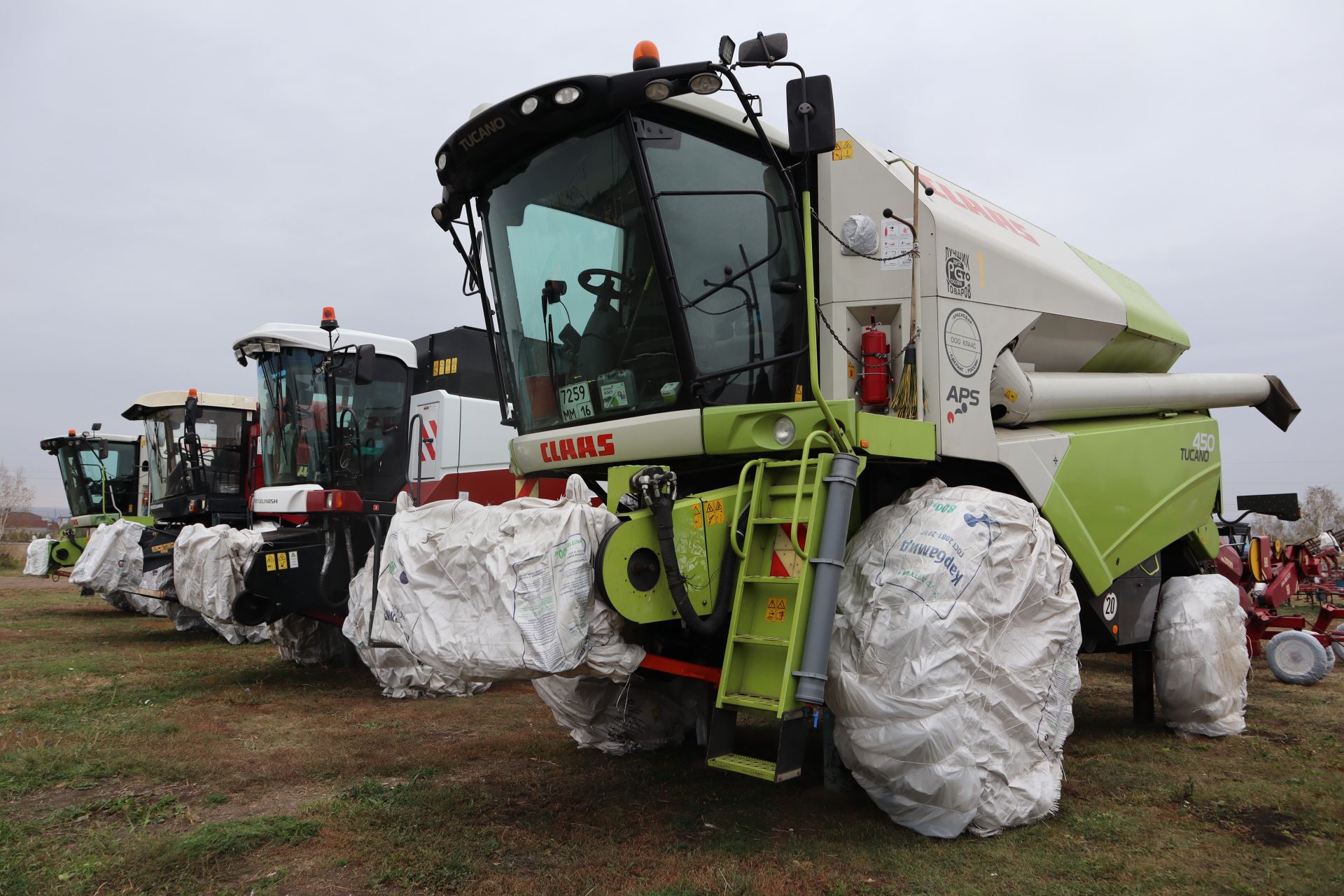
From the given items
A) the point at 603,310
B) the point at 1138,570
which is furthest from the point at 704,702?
the point at 1138,570

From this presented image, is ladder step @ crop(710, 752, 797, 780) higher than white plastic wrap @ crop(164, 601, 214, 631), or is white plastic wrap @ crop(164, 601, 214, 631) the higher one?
ladder step @ crop(710, 752, 797, 780)

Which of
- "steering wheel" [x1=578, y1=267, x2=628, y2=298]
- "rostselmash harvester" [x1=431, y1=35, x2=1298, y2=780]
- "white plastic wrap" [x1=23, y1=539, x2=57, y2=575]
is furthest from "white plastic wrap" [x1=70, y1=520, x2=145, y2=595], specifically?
"steering wheel" [x1=578, y1=267, x2=628, y2=298]

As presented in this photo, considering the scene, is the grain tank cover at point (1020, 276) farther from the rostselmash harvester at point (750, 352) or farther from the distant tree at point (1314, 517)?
the distant tree at point (1314, 517)

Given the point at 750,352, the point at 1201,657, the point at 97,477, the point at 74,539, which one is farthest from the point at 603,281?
the point at 97,477

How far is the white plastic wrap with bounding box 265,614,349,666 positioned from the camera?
27.5 feet

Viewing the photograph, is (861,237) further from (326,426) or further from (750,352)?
(326,426)

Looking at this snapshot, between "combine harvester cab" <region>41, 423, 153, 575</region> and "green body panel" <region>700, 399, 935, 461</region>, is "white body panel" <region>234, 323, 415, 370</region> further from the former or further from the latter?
"combine harvester cab" <region>41, 423, 153, 575</region>

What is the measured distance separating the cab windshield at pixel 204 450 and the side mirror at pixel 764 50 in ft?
33.7

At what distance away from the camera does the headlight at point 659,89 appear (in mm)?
3607

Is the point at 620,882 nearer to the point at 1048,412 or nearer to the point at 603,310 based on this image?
the point at 603,310

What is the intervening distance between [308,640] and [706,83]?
6.73 meters

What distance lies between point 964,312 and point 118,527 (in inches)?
445

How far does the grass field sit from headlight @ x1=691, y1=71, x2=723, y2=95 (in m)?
2.91

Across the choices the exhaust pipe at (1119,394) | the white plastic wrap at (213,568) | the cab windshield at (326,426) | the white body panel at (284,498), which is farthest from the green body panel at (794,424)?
the white plastic wrap at (213,568)
